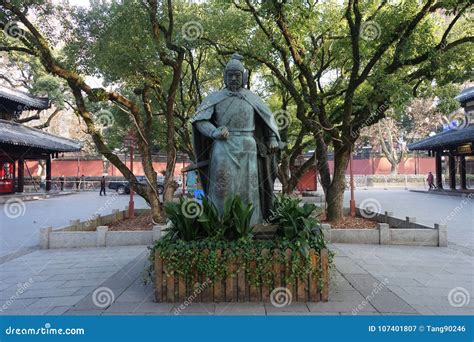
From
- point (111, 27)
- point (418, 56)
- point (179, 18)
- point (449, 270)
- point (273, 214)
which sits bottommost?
point (449, 270)

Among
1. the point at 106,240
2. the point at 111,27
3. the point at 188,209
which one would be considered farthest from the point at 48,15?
the point at 188,209

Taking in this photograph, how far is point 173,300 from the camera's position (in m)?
4.45

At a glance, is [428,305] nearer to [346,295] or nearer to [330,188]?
[346,295]

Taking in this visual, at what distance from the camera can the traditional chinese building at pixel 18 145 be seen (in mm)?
25312

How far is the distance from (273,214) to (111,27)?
8.52m

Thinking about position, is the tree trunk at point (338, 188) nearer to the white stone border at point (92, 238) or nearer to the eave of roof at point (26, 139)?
the white stone border at point (92, 238)

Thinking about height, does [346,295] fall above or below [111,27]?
below

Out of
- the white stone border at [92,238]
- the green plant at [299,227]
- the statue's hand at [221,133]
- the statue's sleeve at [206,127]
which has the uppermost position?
the statue's sleeve at [206,127]

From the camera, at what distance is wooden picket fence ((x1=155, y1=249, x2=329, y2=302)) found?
4410 mm

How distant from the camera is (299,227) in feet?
15.3

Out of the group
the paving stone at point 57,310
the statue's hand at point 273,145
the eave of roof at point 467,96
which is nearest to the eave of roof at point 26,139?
the paving stone at point 57,310

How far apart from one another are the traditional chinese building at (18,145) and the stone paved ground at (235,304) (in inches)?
779

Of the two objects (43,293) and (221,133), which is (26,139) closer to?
(43,293)

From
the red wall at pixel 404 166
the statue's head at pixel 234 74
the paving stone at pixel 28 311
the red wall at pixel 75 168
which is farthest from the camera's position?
the red wall at pixel 404 166
